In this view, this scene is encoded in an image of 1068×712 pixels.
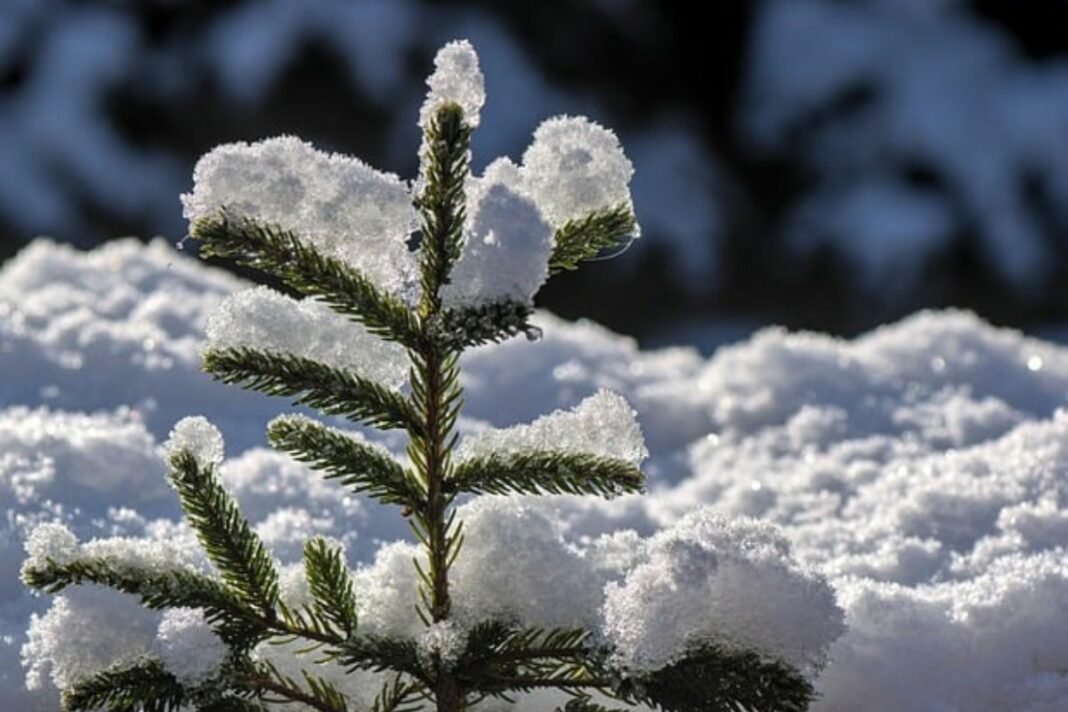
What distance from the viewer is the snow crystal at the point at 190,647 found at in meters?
1.27

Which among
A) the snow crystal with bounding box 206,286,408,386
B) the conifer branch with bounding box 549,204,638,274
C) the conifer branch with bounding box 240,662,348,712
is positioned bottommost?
the conifer branch with bounding box 240,662,348,712

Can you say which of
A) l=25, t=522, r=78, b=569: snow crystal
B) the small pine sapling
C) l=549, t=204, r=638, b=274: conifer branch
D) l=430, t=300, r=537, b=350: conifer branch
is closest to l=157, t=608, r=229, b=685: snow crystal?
the small pine sapling

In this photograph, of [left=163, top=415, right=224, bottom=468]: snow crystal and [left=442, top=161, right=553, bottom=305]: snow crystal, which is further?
[left=163, top=415, right=224, bottom=468]: snow crystal

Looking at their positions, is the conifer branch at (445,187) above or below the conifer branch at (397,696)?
above

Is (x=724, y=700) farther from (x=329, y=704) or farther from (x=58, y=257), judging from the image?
(x=58, y=257)

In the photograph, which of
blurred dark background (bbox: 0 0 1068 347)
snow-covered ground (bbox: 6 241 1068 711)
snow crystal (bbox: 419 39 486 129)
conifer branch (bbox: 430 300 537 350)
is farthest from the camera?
blurred dark background (bbox: 0 0 1068 347)

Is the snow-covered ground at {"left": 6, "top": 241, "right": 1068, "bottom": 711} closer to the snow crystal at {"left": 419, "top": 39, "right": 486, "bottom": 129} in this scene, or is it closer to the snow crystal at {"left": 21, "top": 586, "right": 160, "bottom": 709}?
the snow crystal at {"left": 21, "top": 586, "right": 160, "bottom": 709}

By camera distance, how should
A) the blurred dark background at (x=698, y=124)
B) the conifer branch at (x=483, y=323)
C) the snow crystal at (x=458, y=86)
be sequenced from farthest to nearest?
the blurred dark background at (x=698, y=124)
the snow crystal at (x=458, y=86)
the conifer branch at (x=483, y=323)

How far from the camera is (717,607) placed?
1.26 m

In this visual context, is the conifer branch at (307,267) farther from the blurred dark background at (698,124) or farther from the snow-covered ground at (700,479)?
the blurred dark background at (698,124)

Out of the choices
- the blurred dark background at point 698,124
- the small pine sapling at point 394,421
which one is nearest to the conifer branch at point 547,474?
the small pine sapling at point 394,421

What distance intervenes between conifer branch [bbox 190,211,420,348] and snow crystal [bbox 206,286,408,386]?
54 millimetres

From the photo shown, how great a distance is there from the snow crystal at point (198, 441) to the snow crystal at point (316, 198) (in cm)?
21

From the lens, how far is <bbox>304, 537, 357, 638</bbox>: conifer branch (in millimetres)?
1339
